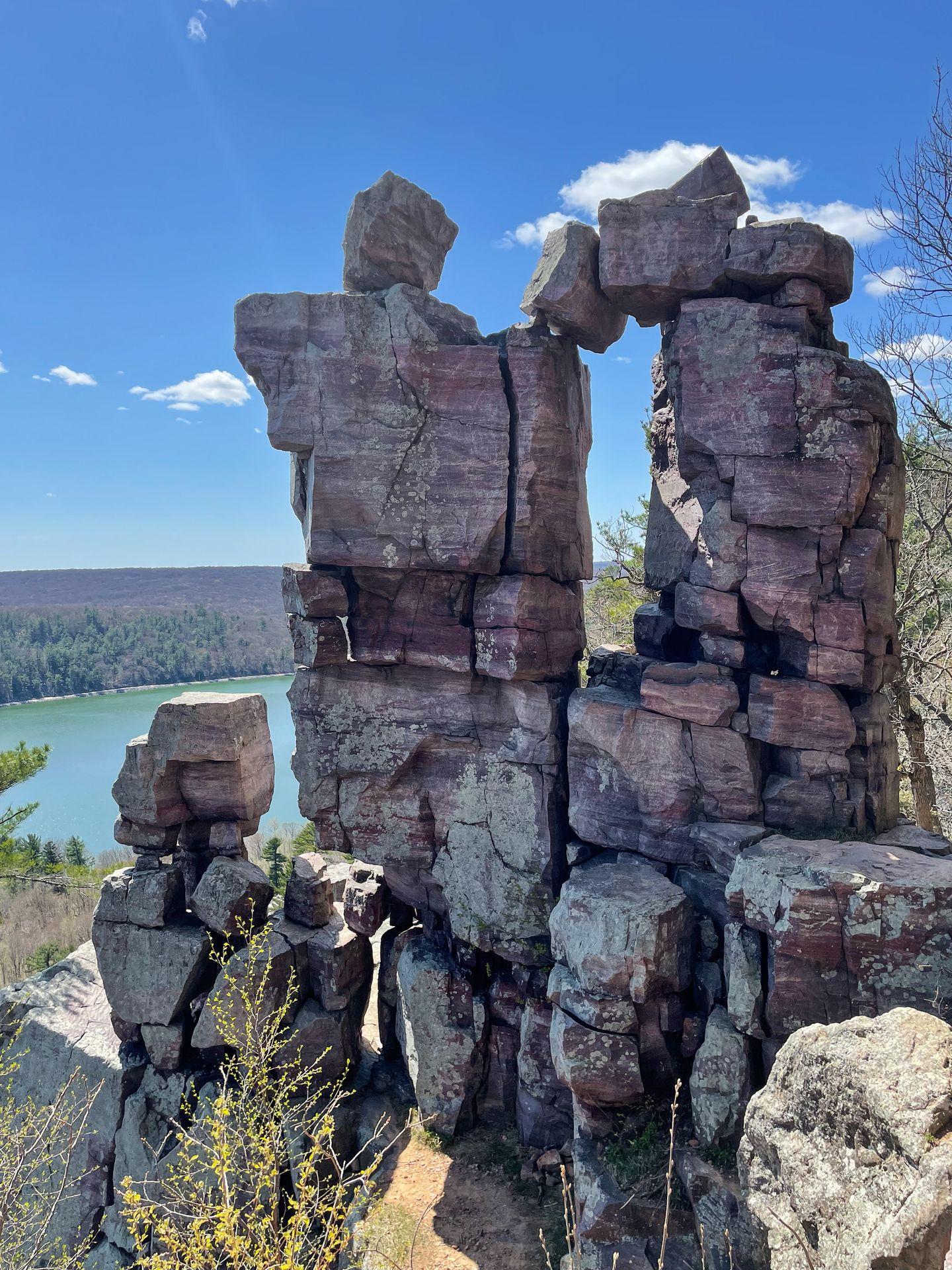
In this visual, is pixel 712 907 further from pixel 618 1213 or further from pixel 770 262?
pixel 770 262

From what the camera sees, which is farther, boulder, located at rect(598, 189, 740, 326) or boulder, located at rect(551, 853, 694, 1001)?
boulder, located at rect(598, 189, 740, 326)

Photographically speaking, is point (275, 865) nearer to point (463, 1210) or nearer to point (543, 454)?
point (463, 1210)

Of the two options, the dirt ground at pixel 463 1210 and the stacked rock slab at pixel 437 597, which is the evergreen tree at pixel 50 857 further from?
the dirt ground at pixel 463 1210

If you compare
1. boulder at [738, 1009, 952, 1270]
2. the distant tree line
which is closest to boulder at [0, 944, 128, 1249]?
boulder at [738, 1009, 952, 1270]

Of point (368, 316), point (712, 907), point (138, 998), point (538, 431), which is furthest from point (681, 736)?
point (138, 998)

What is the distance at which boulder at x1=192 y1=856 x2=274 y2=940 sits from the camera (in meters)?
10.9

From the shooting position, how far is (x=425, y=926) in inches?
477

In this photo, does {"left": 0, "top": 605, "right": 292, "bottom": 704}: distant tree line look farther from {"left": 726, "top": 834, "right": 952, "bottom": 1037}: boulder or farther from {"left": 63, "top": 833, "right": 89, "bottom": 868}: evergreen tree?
{"left": 726, "top": 834, "right": 952, "bottom": 1037}: boulder

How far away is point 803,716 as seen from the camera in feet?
29.8

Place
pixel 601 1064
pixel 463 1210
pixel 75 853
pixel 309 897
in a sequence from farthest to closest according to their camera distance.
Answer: pixel 75 853 → pixel 309 897 → pixel 463 1210 → pixel 601 1064

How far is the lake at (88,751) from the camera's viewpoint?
43.4m

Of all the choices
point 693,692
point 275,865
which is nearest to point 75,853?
point 275,865

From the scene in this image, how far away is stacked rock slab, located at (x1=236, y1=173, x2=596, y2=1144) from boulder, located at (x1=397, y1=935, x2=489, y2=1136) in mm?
28

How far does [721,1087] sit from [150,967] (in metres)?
7.66
